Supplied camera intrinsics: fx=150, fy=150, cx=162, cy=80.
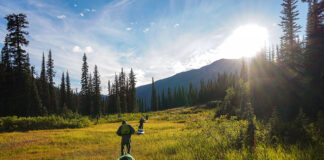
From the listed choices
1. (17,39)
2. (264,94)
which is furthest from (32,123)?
(264,94)

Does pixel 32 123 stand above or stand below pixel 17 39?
below

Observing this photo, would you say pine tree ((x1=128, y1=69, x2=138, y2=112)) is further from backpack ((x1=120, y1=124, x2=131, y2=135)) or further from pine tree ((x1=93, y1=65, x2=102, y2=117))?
backpack ((x1=120, y1=124, x2=131, y2=135))

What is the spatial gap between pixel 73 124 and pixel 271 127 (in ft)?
83.3

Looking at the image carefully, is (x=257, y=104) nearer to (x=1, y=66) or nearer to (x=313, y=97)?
(x=313, y=97)

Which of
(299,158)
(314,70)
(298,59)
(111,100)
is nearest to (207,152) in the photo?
(299,158)

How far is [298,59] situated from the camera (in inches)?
450

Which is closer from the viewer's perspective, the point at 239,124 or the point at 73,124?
the point at 239,124

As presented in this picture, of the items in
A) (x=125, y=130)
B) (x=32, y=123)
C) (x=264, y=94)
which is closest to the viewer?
(x=125, y=130)

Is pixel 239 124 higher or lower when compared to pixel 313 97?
lower

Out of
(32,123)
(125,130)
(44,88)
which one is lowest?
(32,123)

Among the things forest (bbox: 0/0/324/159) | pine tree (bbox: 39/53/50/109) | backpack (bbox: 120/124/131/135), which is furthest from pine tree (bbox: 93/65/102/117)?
backpack (bbox: 120/124/131/135)

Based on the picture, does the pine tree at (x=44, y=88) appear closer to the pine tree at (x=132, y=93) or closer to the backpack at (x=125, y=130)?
the pine tree at (x=132, y=93)

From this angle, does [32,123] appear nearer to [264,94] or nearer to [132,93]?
[264,94]

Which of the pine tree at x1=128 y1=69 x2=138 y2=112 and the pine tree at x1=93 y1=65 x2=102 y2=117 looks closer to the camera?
the pine tree at x1=93 y1=65 x2=102 y2=117
